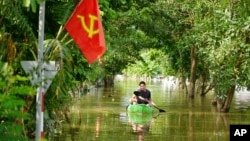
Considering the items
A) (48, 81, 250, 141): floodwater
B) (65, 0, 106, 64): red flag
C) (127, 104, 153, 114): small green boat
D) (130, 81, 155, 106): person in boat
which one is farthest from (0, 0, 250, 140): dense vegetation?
(127, 104, 153, 114): small green boat

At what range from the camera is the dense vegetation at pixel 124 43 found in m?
7.07

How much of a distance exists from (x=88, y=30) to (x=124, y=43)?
34.1 metres

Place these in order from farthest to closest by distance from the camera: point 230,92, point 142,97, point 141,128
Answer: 1. point 230,92
2. point 142,97
3. point 141,128

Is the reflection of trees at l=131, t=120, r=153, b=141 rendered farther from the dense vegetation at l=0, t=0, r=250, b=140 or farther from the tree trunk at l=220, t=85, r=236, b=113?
the tree trunk at l=220, t=85, r=236, b=113

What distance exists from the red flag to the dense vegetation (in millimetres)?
629

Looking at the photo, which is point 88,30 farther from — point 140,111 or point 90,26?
point 140,111

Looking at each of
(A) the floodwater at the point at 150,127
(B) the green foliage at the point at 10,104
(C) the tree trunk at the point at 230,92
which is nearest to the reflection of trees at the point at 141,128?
(A) the floodwater at the point at 150,127

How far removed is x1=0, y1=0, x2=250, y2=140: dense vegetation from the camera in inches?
278

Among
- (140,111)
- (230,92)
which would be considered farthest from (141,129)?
(230,92)

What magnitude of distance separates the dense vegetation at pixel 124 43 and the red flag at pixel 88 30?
0.63 m

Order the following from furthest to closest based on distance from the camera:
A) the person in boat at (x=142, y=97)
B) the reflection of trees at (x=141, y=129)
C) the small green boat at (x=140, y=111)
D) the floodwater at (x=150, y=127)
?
the person in boat at (x=142, y=97)
the small green boat at (x=140, y=111)
the reflection of trees at (x=141, y=129)
the floodwater at (x=150, y=127)

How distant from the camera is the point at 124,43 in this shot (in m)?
42.6

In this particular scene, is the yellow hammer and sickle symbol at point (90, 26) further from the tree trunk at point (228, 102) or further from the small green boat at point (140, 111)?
the tree trunk at point (228, 102)

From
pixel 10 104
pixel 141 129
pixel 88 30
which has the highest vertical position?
pixel 88 30
